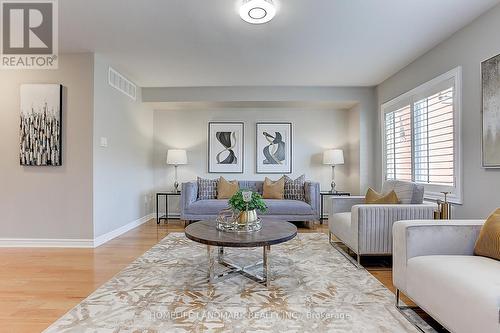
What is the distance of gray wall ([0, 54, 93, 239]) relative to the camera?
376 cm

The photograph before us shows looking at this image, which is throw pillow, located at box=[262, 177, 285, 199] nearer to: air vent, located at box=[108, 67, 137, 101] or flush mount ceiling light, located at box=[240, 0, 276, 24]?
air vent, located at box=[108, 67, 137, 101]

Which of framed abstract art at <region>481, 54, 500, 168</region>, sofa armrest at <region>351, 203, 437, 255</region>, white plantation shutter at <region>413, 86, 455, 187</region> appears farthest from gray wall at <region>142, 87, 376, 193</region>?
framed abstract art at <region>481, 54, 500, 168</region>

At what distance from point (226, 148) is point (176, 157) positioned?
1005 millimetres

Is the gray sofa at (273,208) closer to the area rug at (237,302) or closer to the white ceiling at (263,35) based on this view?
the area rug at (237,302)

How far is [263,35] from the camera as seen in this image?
3.21 meters

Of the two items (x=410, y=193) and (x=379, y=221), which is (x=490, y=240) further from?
(x=410, y=193)

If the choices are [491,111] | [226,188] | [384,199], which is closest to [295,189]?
[226,188]

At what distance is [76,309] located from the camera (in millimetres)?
2076

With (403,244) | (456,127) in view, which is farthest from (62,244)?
(456,127)

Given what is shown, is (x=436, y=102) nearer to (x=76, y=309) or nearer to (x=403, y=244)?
(x=403, y=244)

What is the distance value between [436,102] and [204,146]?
4007 millimetres

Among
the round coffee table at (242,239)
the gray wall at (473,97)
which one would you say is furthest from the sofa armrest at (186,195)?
the gray wall at (473,97)

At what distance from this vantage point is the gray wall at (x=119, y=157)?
3.88 meters

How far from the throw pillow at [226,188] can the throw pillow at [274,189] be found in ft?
1.72
